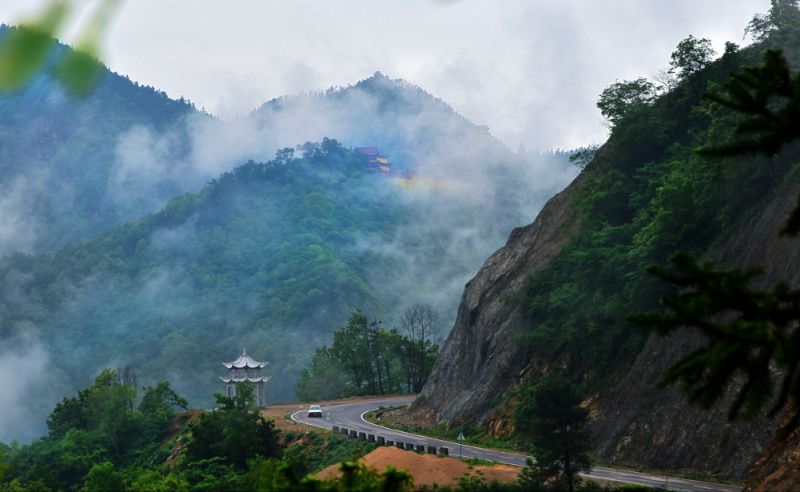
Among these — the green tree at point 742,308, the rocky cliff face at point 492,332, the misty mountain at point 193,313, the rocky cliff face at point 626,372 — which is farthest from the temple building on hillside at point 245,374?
the green tree at point 742,308

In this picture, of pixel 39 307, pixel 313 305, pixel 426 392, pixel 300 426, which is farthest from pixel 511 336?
pixel 39 307

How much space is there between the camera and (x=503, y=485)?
27625 mm

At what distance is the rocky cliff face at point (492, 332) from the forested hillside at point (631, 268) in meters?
0.14

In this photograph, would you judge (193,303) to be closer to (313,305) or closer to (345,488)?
(313,305)

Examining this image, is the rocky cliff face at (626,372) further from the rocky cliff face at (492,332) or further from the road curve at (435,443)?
the road curve at (435,443)

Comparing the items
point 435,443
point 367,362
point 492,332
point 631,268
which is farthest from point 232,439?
point 367,362

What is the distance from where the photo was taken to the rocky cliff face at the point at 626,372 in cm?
3547

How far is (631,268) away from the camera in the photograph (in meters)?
52.2

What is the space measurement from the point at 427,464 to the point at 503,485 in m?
8.41

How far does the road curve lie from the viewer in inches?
1288

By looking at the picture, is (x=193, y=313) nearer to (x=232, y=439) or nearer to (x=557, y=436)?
(x=232, y=439)

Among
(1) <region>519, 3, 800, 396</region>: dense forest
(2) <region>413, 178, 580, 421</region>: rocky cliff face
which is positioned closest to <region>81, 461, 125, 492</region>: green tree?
(2) <region>413, 178, 580, 421</region>: rocky cliff face

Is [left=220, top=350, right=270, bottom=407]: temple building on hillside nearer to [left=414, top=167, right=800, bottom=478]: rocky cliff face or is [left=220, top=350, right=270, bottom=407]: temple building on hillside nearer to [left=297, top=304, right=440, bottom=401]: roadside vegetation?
[left=297, top=304, right=440, bottom=401]: roadside vegetation

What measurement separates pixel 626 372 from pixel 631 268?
808 cm
